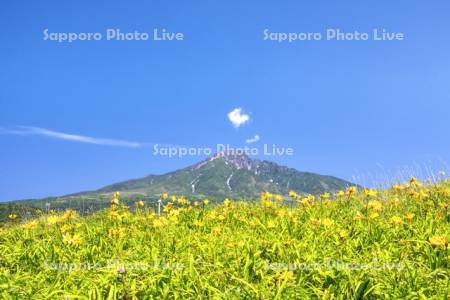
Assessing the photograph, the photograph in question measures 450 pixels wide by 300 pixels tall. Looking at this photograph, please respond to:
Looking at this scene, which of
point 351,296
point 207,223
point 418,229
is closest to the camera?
point 351,296

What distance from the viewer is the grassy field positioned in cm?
546

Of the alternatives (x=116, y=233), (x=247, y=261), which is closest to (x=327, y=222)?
(x=247, y=261)

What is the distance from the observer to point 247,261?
20.3 feet

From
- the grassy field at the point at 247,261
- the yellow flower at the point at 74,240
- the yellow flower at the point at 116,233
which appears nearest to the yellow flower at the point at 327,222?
the grassy field at the point at 247,261

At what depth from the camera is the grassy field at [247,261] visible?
17.9 ft

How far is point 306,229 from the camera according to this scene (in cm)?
870

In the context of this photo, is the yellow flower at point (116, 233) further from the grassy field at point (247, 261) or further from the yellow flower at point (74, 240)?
the yellow flower at point (74, 240)

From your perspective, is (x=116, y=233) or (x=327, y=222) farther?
(x=116, y=233)

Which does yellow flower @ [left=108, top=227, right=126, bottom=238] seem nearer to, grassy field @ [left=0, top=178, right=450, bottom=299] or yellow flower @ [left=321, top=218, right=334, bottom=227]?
grassy field @ [left=0, top=178, right=450, bottom=299]

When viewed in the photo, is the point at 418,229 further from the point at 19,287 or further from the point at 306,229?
the point at 19,287

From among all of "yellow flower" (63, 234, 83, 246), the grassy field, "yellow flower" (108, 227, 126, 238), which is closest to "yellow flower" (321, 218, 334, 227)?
the grassy field

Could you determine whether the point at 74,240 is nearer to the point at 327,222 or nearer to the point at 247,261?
the point at 247,261

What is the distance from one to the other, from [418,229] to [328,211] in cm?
265

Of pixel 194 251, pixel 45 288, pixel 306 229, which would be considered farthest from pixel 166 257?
pixel 306 229
